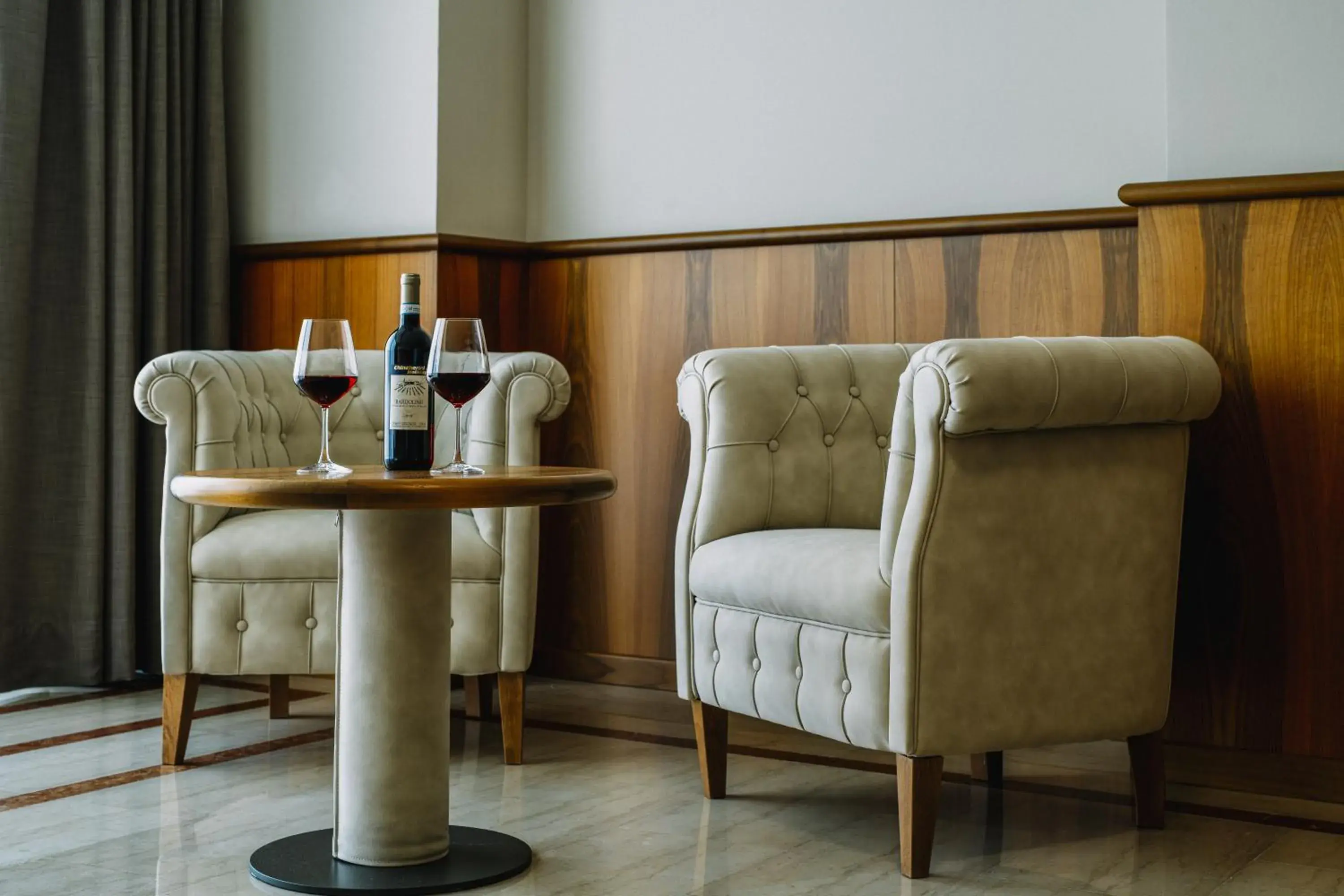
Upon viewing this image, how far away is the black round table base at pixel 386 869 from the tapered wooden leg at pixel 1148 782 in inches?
39.0

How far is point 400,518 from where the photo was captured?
2027 mm

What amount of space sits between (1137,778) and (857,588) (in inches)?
24.9

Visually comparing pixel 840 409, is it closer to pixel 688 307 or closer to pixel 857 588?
pixel 857 588

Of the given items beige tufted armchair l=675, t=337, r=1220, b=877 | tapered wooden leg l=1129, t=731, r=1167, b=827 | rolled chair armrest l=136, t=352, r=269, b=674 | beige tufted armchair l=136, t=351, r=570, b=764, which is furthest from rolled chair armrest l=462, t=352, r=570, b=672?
tapered wooden leg l=1129, t=731, r=1167, b=827

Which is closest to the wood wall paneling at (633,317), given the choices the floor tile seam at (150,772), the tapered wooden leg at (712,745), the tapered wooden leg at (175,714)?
the floor tile seam at (150,772)

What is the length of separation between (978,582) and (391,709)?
85 centimetres

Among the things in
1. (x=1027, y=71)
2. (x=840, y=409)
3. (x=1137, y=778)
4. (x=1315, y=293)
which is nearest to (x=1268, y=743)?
(x=1137, y=778)

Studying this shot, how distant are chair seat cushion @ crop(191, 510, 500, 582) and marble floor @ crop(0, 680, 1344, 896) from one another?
1.19 feet

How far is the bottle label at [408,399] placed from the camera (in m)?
1.99

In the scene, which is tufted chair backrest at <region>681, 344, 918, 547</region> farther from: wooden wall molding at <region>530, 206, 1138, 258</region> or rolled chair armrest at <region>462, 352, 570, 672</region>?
wooden wall molding at <region>530, 206, 1138, 258</region>

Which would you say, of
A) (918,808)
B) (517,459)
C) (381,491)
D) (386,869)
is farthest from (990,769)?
(381,491)

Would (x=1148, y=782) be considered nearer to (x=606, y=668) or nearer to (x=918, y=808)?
(x=918, y=808)

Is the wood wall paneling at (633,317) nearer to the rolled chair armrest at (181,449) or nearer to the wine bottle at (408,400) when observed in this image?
the rolled chair armrest at (181,449)

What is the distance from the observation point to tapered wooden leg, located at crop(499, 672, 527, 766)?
9.08 feet
